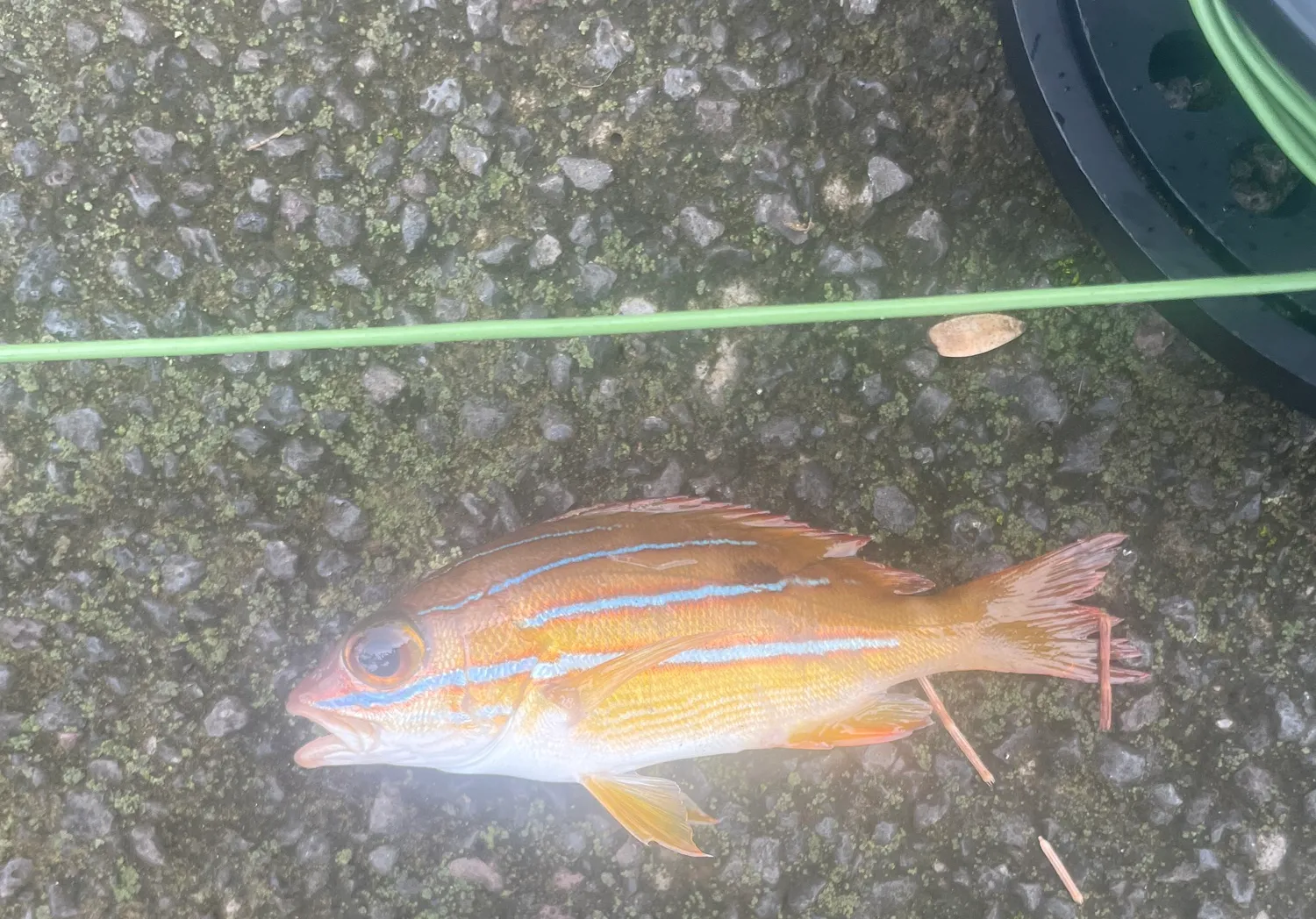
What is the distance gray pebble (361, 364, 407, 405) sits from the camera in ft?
6.64

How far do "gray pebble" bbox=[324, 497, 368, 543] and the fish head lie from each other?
1.40ft

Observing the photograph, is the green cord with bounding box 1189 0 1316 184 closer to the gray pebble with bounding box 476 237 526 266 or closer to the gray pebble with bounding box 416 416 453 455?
the gray pebble with bounding box 476 237 526 266

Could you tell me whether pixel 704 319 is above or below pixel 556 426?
above

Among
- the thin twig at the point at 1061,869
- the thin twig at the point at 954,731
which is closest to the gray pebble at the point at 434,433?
the thin twig at the point at 954,731

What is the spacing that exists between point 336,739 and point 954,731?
1358 millimetres

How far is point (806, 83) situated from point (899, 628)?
1.28m

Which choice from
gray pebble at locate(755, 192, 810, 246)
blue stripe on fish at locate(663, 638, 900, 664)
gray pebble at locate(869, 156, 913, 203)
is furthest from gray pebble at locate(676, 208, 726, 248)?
blue stripe on fish at locate(663, 638, 900, 664)

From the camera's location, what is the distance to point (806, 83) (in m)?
2.02

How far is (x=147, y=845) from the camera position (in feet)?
6.57

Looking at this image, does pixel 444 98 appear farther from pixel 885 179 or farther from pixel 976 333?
pixel 976 333

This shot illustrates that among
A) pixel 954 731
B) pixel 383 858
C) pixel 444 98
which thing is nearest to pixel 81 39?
pixel 444 98

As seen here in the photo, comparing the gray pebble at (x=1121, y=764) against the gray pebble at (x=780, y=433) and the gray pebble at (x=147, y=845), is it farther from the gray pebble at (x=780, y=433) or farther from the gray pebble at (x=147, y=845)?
the gray pebble at (x=147, y=845)

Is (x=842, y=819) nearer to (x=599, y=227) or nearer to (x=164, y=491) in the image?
(x=599, y=227)

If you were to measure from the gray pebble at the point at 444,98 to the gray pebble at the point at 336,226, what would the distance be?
316 mm
